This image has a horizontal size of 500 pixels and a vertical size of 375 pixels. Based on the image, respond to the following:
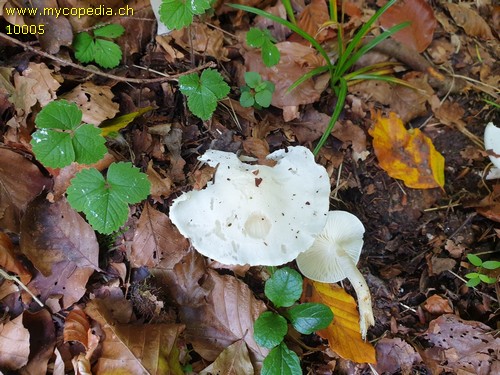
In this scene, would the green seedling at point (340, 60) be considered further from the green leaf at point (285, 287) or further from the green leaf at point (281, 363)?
the green leaf at point (281, 363)

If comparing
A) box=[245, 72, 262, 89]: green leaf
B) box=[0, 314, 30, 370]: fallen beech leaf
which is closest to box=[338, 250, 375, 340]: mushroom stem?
box=[245, 72, 262, 89]: green leaf

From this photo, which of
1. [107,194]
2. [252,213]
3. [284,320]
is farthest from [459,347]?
[107,194]

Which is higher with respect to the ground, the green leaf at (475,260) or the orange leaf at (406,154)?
the orange leaf at (406,154)

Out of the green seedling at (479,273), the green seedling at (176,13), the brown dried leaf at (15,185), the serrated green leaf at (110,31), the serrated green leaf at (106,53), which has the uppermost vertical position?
the green seedling at (176,13)

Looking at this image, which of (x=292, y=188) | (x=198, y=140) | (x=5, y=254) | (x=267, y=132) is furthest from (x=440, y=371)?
(x=5, y=254)

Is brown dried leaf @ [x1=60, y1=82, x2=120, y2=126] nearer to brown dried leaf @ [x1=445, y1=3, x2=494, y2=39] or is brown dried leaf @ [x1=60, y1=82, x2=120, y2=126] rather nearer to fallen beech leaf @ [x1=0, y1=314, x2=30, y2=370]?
fallen beech leaf @ [x1=0, y1=314, x2=30, y2=370]

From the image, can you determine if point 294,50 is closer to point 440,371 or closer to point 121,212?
point 121,212

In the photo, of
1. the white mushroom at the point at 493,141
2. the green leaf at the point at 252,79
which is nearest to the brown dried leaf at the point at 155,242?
the green leaf at the point at 252,79
